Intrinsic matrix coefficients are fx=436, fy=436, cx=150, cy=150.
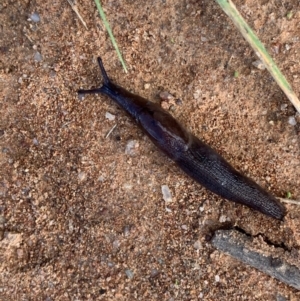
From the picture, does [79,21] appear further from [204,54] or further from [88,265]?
[88,265]

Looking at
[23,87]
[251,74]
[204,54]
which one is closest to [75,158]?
[23,87]

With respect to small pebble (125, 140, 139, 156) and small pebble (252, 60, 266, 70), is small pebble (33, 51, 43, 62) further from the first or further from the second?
small pebble (252, 60, 266, 70)

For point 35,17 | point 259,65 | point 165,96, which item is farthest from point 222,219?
point 35,17

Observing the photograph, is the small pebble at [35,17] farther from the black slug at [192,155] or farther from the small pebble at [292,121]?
the small pebble at [292,121]

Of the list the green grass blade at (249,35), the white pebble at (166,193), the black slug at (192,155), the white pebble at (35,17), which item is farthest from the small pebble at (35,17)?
the white pebble at (166,193)

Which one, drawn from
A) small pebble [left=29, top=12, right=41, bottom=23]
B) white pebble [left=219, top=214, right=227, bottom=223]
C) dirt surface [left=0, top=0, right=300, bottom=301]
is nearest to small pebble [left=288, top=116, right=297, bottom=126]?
dirt surface [left=0, top=0, right=300, bottom=301]
